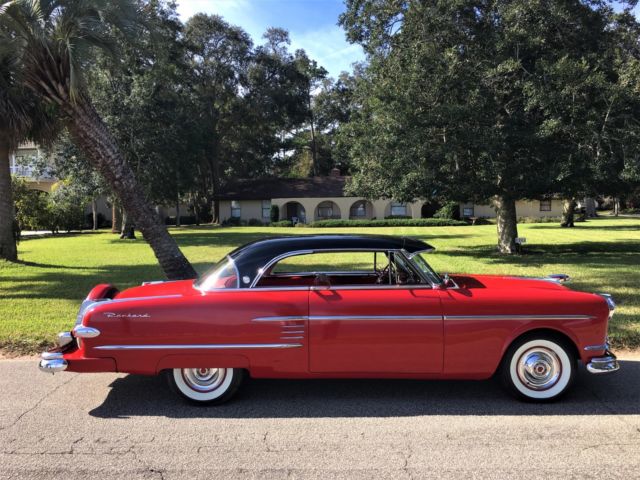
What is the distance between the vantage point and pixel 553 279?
212 inches

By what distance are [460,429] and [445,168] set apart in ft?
35.3

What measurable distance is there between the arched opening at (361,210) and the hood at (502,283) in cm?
3938

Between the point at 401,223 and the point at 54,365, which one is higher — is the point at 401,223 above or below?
above

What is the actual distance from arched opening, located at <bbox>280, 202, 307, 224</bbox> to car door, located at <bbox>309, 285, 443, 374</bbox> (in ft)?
133

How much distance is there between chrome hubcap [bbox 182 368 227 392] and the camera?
14.9 feet

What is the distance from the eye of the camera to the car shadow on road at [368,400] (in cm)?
439

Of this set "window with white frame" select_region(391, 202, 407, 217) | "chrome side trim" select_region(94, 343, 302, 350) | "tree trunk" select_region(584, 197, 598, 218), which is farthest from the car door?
"tree trunk" select_region(584, 197, 598, 218)

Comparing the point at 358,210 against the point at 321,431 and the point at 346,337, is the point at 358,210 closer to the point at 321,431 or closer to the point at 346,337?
the point at 346,337

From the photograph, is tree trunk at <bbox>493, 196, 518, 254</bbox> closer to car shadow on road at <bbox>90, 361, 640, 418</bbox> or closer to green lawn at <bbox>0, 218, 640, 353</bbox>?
green lawn at <bbox>0, 218, 640, 353</bbox>

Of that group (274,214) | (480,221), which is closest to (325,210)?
(274,214)

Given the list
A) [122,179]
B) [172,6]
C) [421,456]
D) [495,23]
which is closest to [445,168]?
[495,23]

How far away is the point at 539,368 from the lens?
4.53m

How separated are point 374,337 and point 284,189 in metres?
42.9

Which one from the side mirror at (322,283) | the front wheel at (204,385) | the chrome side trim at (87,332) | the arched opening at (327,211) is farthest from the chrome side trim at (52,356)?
the arched opening at (327,211)
